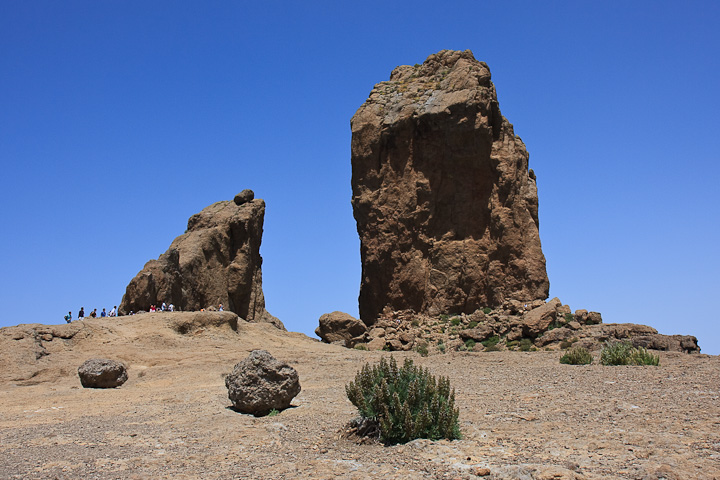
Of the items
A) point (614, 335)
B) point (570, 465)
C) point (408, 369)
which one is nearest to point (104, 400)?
point (408, 369)

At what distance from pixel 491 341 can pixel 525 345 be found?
6.21 feet

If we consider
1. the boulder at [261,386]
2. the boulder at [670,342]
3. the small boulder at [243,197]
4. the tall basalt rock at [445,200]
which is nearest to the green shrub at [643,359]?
the boulder at [670,342]

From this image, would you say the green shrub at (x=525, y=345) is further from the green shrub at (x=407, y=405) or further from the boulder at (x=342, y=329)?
the green shrub at (x=407, y=405)

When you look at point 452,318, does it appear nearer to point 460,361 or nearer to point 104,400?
point 460,361

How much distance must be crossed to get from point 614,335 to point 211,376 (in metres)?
13.0

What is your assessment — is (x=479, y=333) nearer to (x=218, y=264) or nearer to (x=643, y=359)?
(x=643, y=359)

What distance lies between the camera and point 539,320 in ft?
73.6

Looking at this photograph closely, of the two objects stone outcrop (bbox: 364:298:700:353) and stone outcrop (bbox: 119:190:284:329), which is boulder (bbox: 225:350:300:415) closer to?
stone outcrop (bbox: 364:298:700:353)

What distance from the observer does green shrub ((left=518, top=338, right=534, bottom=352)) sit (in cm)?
2091

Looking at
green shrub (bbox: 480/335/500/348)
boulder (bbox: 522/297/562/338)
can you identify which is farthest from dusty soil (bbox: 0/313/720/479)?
green shrub (bbox: 480/335/500/348)

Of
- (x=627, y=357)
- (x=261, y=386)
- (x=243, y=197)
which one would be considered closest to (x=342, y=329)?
(x=243, y=197)

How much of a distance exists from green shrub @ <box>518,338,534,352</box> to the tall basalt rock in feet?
16.9

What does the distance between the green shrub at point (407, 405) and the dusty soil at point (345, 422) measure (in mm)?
248

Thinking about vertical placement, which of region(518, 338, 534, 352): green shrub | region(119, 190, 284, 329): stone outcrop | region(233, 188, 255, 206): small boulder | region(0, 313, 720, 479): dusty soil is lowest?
region(0, 313, 720, 479): dusty soil
